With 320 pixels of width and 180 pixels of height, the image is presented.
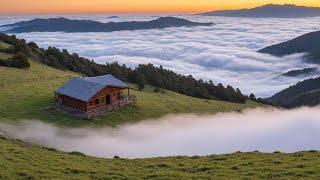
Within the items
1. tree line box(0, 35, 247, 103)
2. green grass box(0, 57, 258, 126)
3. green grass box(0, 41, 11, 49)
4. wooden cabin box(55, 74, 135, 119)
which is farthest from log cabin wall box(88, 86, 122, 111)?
green grass box(0, 41, 11, 49)

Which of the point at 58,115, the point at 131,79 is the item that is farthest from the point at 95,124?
the point at 131,79

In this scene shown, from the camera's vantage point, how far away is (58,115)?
5981 centimetres

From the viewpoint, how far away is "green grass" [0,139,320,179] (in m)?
24.3

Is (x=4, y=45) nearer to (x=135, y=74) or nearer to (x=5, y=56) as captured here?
(x=5, y=56)

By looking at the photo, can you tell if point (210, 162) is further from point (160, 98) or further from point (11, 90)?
point (160, 98)

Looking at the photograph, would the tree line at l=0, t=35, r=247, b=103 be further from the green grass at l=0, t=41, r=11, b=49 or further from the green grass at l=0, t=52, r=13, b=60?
the green grass at l=0, t=52, r=13, b=60

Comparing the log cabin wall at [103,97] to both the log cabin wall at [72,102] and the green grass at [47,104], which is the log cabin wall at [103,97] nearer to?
the log cabin wall at [72,102]

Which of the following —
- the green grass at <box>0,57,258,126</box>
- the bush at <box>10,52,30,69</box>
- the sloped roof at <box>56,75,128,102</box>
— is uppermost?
the bush at <box>10,52,30,69</box>

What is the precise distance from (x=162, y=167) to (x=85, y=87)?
38311 millimetres

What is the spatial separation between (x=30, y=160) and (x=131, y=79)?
78.4 meters

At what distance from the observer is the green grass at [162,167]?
79.8ft

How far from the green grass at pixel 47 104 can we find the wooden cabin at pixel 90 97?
1.28 meters

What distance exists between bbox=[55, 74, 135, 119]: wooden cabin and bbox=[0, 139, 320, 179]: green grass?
28.8m

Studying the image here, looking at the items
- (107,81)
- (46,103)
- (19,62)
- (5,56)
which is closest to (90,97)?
(107,81)
